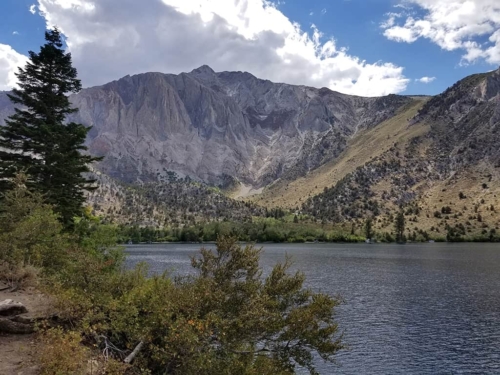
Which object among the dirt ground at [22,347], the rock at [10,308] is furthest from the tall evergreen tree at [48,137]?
the rock at [10,308]

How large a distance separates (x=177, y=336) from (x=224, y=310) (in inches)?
168

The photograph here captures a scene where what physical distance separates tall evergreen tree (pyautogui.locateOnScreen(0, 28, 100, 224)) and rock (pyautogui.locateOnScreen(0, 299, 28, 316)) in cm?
1971

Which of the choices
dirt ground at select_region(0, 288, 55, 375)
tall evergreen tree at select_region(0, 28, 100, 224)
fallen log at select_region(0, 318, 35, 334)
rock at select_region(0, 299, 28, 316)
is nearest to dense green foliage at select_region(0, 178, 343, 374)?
dirt ground at select_region(0, 288, 55, 375)

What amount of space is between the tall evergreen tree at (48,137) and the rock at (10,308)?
19708mm

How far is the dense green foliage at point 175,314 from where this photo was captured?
17.8 metres

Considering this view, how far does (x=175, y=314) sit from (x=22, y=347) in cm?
634

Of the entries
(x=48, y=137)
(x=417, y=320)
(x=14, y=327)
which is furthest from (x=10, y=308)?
(x=417, y=320)

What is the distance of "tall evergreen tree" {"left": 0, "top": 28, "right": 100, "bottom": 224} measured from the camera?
38.8 meters

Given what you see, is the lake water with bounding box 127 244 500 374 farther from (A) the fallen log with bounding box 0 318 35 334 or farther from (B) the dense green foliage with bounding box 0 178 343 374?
(A) the fallen log with bounding box 0 318 35 334

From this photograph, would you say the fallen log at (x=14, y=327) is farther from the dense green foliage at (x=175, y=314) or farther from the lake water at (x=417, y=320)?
the lake water at (x=417, y=320)

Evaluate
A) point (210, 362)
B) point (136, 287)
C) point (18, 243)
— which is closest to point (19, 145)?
point (18, 243)

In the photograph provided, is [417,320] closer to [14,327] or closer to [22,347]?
[14,327]

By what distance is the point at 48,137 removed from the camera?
3909 cm

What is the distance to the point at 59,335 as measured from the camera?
15.8m
